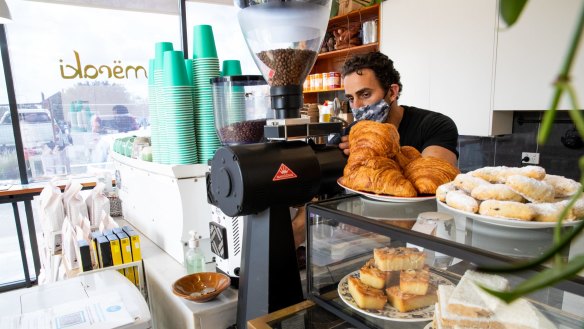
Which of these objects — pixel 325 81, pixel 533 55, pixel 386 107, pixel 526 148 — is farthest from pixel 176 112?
pixel 325 81

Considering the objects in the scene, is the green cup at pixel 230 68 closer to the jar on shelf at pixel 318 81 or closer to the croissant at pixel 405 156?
the croissant at pixel 405 156

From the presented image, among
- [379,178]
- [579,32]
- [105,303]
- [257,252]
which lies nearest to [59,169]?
[105,303]

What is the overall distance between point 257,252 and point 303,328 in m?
0.19

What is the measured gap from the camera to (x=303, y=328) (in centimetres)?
71

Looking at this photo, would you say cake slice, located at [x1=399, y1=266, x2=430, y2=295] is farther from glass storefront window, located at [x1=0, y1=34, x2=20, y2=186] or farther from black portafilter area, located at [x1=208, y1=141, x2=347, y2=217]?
glass storefront window, located at [x1=0, y1=34, x2=20, y2=186]

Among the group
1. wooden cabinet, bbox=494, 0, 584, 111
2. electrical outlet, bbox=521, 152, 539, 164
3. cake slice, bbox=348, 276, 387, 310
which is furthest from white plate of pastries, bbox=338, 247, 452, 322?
electrical outlet, bbox=521, 152, 539, 164

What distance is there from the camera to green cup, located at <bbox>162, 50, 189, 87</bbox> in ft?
3.84

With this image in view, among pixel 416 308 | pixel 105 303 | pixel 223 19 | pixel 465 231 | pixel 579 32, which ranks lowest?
pixel 105 303

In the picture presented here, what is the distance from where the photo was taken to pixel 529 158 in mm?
2457

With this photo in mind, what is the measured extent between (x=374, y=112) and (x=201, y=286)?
105cm

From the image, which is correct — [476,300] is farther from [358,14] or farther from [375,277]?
[358,14]

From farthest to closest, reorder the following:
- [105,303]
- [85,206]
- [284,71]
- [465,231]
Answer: [85,206] < [105,303] < [284,71] < [465,231]

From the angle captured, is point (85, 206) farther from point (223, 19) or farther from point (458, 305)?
point (223, 19)

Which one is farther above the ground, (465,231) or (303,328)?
(465,231)
